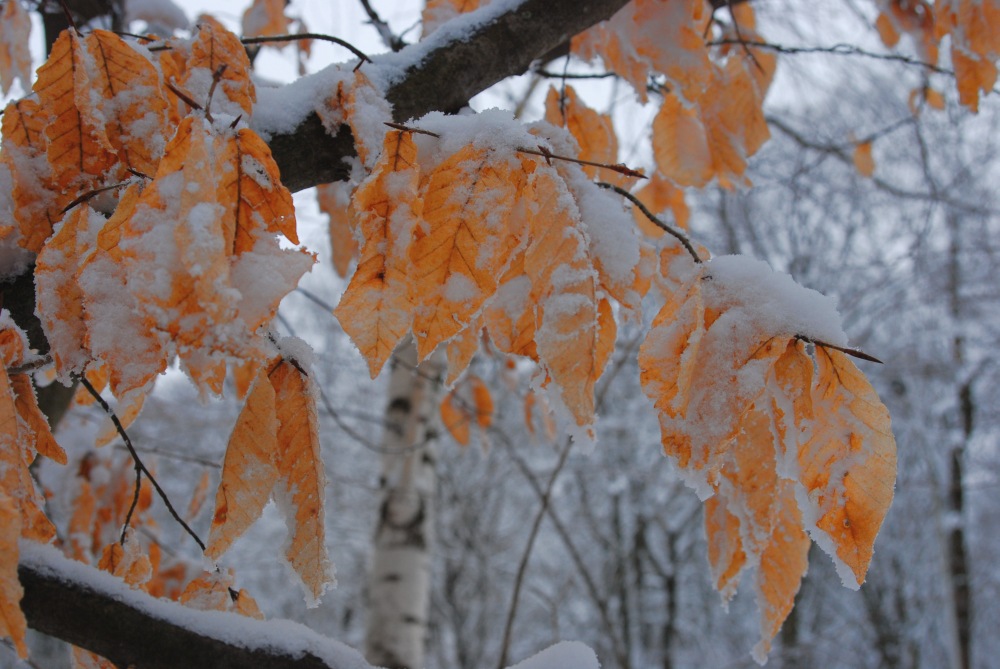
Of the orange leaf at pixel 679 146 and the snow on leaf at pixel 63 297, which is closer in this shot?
the snow on leaf at pixel 63 297

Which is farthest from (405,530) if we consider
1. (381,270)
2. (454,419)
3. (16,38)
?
(381,270)

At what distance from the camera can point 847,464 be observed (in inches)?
17.3

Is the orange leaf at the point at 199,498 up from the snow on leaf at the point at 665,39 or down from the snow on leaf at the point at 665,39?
down

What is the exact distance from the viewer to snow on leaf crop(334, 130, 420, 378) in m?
0.43

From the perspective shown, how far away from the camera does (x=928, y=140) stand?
5375mm

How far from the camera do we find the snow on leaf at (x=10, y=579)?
34 cm

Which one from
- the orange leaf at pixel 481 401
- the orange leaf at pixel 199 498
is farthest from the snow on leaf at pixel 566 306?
the orange leaf at pixel 481 401

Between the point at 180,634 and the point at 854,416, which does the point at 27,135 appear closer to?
the point at 180,634

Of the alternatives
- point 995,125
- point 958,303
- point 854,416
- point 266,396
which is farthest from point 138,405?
point 995,125

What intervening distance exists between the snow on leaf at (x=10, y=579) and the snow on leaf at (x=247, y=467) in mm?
122

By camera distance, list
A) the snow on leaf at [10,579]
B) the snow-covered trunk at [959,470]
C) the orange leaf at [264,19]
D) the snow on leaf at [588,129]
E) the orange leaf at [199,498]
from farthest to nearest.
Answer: the snow-covered trunk at [959,470]
the orange leaf at [264,19]
the orange leaf at [199,498]
the snow on leaf at [588,129]
the snow on leaf at [10,579]

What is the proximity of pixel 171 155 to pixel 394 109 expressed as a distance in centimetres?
32

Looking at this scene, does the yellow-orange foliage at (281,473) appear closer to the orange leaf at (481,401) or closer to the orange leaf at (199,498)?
the orange leaf at (199,498)

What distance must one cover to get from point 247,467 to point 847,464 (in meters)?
0.41
